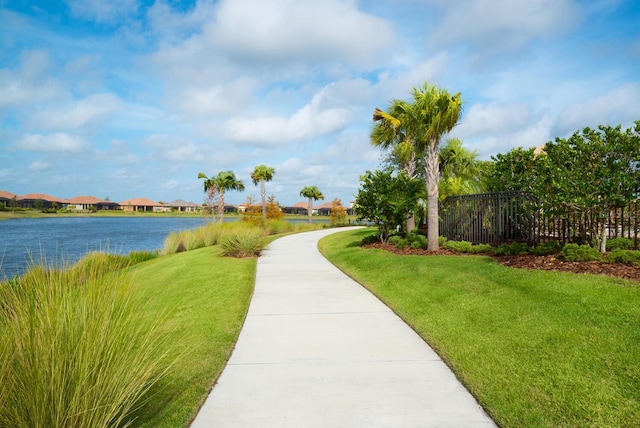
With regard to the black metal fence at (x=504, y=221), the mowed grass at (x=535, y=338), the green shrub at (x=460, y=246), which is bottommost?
the mowed grass at (x=535, y=338)

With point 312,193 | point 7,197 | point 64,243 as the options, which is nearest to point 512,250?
point 64,243

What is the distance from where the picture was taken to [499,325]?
19.1 feet

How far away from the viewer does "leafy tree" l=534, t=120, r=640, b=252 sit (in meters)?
8.41

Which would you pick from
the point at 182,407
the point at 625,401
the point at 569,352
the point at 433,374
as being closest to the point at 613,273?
the point at 569,352

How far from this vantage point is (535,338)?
17.1 feet

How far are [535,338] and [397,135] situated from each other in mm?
15928

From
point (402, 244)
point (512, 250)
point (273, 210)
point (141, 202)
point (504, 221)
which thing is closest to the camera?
point (512, 250)

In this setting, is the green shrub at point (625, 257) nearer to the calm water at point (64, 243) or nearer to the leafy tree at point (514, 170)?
the leafy tree at point (514, 170)

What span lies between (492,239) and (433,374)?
35.1 feet

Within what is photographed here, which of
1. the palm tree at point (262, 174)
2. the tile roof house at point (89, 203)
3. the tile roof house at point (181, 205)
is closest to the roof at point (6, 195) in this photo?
the tile roof house at point (89, 203)

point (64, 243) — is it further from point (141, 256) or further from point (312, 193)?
point (312, 193)

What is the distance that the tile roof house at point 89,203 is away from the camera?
129750 millimetres

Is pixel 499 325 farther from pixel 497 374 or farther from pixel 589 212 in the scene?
pixel 589 212

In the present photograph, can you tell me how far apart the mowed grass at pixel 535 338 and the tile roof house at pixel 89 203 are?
470 feet
